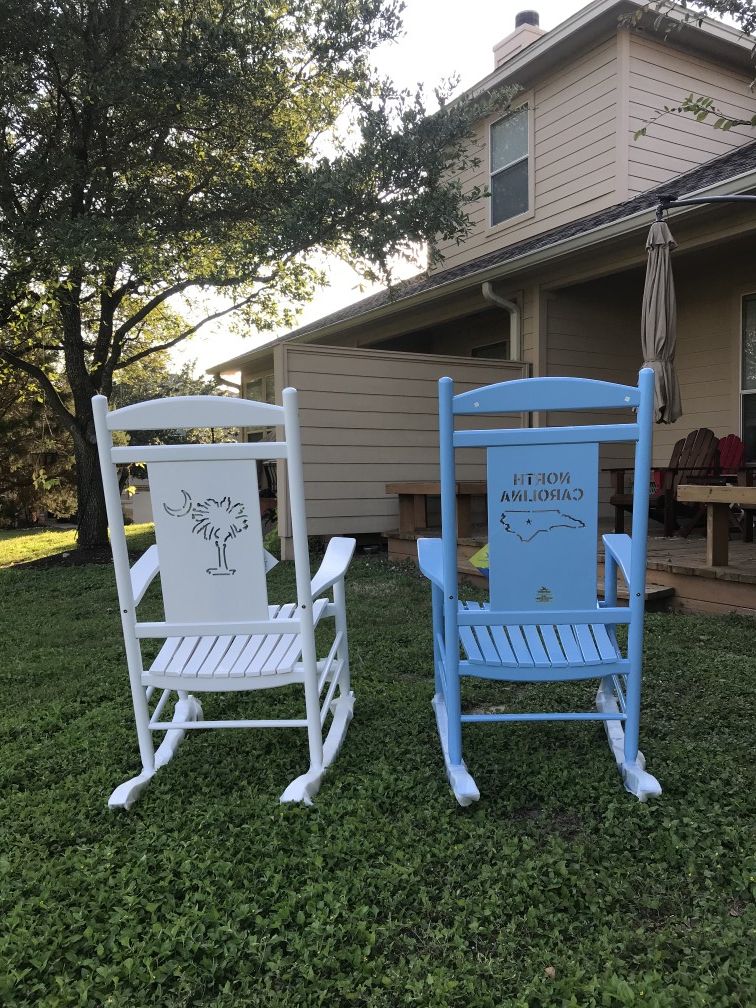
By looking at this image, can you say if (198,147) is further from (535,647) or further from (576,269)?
(535,647)

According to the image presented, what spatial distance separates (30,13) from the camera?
564 cm

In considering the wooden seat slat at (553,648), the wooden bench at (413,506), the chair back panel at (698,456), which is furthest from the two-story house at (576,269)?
the wooden seat slat at (553,648)

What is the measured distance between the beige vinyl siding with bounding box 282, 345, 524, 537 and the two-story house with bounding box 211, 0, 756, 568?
14mm

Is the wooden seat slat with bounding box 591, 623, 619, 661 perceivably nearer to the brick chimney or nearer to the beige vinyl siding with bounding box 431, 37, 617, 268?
the beige vinyl siding with bounding box 431, 37, 617, 268

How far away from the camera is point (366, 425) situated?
6395mm

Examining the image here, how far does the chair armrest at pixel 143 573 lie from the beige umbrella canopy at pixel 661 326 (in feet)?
12.0

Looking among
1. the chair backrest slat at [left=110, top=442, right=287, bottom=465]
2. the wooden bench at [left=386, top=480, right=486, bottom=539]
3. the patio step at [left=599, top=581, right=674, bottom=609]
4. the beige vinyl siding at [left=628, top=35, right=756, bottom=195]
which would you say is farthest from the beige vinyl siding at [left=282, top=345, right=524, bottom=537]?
the chair backrest slat at [left=110, top=442, right=287, bottom=465]

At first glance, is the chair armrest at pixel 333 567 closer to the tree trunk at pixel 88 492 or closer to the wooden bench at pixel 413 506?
the wooden bench at pixel 413 506

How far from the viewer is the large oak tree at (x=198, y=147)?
5.89 m

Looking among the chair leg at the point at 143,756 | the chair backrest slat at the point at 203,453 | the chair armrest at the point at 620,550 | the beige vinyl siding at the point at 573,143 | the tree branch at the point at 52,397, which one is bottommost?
the chair leg at the point at 143,756

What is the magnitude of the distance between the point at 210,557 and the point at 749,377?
5.86 meters

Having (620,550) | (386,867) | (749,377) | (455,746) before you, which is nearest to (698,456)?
(749,377)

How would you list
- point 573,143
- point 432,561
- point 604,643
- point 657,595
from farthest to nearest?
point 573,143, point 657,595, point 432,561, point 604,643

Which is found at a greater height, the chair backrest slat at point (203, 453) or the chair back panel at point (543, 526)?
the chair backrest slat at point (203, 453)
